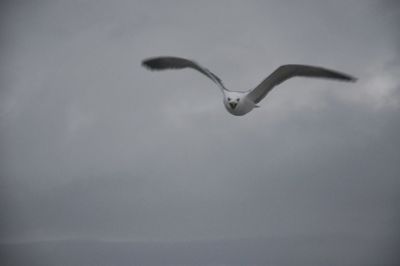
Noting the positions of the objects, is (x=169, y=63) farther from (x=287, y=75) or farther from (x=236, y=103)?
(x=287, y=75)

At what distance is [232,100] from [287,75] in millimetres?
2047

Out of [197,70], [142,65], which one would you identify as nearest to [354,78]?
[197,70]

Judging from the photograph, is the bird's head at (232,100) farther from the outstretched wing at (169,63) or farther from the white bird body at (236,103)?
the outstretched wing at (169,63)

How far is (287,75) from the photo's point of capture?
18469 millimetres

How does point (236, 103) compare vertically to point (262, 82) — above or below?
below

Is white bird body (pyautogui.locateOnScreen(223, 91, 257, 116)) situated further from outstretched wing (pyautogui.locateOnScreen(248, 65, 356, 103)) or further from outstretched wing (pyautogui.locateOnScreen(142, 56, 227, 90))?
outstretched wing (pyautogui.locateOnScreen(142, 56, 227, 90))

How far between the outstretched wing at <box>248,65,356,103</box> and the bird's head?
0.80m

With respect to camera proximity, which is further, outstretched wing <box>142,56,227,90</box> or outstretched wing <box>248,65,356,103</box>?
outstretched wing <box>142,56,227,90</box>

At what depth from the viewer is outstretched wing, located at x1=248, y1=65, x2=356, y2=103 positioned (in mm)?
17672

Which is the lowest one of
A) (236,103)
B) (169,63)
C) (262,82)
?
(236,103)

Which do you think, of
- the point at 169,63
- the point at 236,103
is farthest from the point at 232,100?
the point at 169,63

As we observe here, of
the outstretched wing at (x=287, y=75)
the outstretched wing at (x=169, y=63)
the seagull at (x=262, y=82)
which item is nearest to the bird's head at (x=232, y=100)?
the seagull at (x=262, y=82)

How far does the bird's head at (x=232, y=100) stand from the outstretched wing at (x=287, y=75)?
80 cm

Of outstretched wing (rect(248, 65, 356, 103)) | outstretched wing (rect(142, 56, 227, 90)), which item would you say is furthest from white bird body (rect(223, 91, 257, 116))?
outstretched wing (rect(142, 56, 227, 90))
